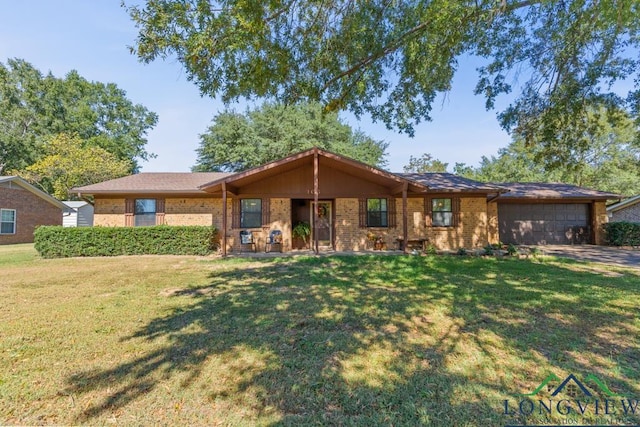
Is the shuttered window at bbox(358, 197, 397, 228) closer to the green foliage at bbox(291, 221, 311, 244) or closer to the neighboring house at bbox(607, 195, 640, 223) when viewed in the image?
the green foliage at bbox(291, 221, 311, 244)

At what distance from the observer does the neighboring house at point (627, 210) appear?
1592 centimetres

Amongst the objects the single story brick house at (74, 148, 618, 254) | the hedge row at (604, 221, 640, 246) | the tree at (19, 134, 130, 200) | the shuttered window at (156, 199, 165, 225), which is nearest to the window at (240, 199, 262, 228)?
the single story brick house at (74, 148, 618, 254)

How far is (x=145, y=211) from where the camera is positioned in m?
12.7

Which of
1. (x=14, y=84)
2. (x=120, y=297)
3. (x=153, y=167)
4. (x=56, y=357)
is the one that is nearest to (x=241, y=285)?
(x=120, y=297)

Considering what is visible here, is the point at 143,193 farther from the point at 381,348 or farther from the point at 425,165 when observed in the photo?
the point at 425,165

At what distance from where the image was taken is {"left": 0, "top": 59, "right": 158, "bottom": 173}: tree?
27844 millimetres

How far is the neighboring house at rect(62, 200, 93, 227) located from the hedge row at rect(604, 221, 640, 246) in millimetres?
30694

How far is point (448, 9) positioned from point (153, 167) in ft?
120

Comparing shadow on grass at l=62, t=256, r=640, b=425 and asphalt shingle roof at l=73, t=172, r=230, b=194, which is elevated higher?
asphalt shingle roof at l=73, t=172, r=230, b=194

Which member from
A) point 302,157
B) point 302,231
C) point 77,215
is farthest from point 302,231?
point 77,215

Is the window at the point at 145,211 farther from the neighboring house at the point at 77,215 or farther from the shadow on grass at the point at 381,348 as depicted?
the neighboring house at the point at 77,215

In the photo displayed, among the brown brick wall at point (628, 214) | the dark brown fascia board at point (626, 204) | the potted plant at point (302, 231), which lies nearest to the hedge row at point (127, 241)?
the potted plant at point (302, 231)

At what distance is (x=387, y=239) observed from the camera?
12.6 meters

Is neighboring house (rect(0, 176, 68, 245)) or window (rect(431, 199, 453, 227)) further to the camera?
neighboring house (rect(0, 176, 68, 245))
